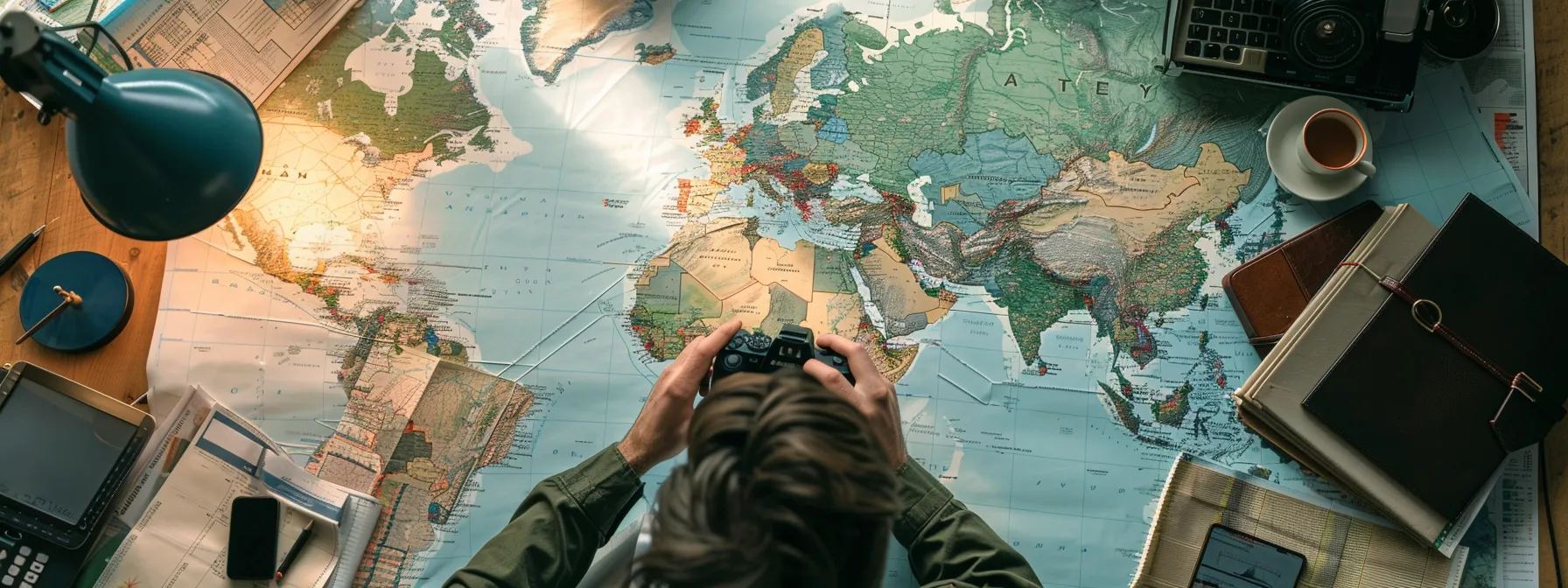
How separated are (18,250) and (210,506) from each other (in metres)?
0.55

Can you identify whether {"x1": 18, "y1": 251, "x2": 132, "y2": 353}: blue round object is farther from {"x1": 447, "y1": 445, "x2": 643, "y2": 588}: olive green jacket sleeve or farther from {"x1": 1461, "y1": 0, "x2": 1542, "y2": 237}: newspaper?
{"x1": 1461, "y1": 0, "x2": 1542, "y2": 237}: newspaper

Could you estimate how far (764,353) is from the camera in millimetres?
1307

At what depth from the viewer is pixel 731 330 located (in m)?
1.36

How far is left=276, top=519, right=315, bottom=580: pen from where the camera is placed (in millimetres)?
1416

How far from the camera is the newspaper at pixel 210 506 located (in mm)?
1413

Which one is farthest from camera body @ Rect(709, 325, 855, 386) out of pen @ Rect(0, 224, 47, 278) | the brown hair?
pen @ Rect(0, 224, 47, 278)

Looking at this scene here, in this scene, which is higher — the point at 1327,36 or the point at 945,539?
the point at 1327,36

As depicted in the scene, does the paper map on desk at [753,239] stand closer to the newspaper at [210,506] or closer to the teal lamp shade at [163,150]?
the newspaper at [210,506]

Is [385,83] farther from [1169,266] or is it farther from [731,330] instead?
[1169,266]

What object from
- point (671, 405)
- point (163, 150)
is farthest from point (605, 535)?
point (163, 150)

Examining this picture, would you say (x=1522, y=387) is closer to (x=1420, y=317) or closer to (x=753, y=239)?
(x=1420, y=317)

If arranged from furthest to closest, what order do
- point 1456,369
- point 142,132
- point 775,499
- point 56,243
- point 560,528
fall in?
point 56,243 < point 1456,369 < point 560,528 < point 142,132 < point 775,499

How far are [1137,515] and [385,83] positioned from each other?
57.2 inches

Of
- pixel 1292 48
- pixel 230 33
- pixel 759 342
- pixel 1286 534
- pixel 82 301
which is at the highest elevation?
pixel 1292 48
